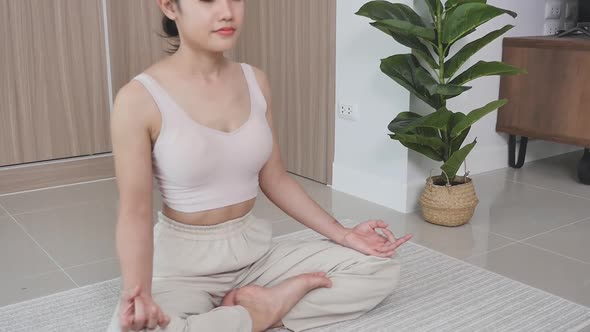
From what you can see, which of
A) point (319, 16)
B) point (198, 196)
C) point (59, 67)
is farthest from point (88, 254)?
point (319, 16)

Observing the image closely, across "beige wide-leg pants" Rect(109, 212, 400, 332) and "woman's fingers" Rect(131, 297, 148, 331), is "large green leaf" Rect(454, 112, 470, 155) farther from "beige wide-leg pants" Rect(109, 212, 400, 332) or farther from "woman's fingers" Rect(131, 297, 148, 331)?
"woman's fingers" Rect(131, 297, 148, 331)

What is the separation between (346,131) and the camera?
9.65ft

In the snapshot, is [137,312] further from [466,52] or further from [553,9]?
[553,9]

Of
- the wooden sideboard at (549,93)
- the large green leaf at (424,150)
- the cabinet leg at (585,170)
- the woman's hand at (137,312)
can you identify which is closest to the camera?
the woman's hand at (137,312)

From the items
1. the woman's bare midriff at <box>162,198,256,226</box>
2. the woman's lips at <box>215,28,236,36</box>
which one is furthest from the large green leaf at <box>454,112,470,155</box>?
the woman's lips at <box>215,28,236,36</box>

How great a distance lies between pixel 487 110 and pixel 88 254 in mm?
1458

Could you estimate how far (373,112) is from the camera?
9.11ft

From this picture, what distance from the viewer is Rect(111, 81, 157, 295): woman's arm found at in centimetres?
134

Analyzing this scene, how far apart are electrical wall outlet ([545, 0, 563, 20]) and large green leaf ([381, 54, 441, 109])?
1.35 metres

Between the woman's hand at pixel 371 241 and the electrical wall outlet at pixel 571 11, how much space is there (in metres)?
2.42

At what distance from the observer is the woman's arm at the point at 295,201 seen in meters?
1.69

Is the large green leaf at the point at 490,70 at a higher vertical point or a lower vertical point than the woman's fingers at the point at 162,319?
higher

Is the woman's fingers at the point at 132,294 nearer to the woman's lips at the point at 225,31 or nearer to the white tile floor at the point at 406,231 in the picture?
the woman's lips at the point at 225,31

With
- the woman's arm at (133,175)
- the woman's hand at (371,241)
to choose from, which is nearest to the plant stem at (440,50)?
the woman's hand at (371,241)
